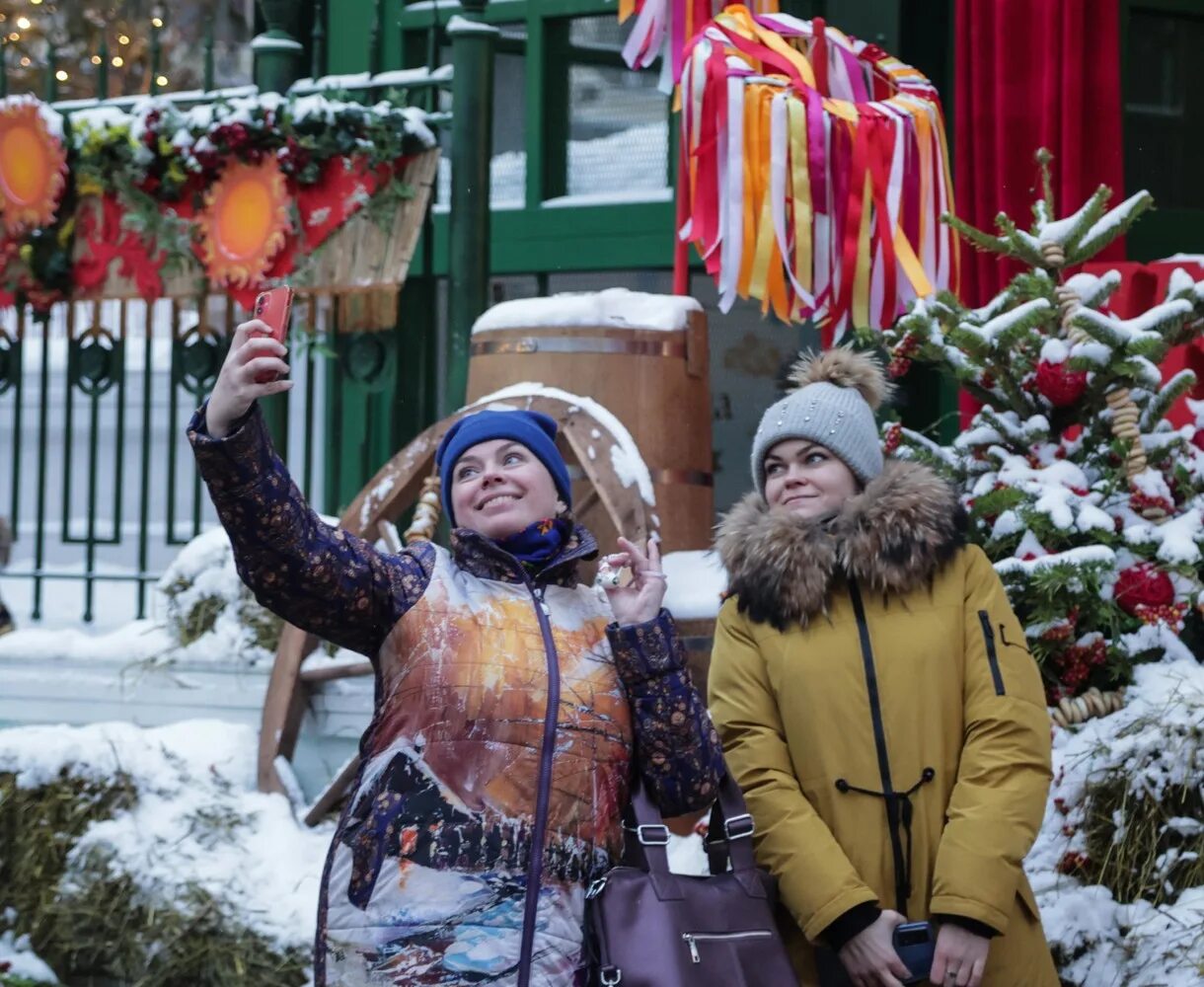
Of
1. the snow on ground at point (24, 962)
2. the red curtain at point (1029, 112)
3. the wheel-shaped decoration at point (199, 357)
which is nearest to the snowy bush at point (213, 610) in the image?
the wheel-shaped decoration at point (199, 357)

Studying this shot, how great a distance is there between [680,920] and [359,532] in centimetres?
250

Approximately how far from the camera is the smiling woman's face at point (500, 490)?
8.36 ft

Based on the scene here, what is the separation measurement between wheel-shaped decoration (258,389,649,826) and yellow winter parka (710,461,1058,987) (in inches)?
59.0

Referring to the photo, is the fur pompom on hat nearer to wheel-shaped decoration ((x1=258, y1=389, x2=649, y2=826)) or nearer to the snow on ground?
wheel-shaped decoration ((x1=258, y1=389, x2=649, y2=826))

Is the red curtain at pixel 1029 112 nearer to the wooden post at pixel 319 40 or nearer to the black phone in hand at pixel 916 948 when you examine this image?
the wooden post at pixel 319 40

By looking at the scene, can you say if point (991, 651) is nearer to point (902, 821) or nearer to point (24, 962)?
point (902, 821)

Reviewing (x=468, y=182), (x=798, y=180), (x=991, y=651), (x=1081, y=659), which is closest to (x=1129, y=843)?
(x=1081, y=659)

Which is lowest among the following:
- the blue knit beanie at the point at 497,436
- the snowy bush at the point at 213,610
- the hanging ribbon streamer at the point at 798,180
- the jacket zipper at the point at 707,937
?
the jacket zipper at the point at 707,937

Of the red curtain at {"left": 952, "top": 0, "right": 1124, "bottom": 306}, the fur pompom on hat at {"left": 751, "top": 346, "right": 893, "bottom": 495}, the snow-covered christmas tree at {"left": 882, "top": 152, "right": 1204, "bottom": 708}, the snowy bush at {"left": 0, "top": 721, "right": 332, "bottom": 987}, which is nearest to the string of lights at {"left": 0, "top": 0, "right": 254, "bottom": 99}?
the red curtain at {"left": 952, "top": 0, "right": 1124, "bottom": 306}

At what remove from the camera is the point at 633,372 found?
443 cm

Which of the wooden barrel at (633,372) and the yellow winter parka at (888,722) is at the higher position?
the wooden barrel at (633,372)

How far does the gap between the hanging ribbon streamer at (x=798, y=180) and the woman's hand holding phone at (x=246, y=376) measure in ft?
8.32

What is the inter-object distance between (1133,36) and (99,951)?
4508mm

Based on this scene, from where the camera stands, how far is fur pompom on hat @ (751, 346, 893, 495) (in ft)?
9.52
